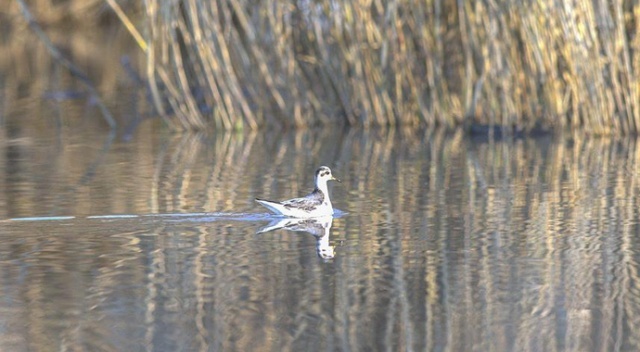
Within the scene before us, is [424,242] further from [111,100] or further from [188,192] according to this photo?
[111,100]

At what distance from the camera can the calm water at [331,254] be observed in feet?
18.7

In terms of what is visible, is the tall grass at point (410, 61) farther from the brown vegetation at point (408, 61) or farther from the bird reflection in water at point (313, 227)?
the bird reflection in water at point (313, 227)

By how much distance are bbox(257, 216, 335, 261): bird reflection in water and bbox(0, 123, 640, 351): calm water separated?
3 cm

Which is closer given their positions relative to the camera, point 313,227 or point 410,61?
point 313,227

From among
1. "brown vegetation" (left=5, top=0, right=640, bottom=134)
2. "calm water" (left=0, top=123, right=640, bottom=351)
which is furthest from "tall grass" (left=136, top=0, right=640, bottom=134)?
"calm water" (left=0, top=123, right=640, bottom=351)

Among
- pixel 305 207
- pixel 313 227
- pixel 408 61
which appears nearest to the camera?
pixel 313 227

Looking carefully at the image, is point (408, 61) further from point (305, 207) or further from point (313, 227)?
point (313, 227)

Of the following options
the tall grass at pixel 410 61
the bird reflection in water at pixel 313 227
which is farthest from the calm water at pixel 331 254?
the tall grass at pixel 410 61

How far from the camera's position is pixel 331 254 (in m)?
7.46

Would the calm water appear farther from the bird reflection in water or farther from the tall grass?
the tall grass

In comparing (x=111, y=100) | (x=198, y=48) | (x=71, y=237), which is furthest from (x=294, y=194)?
(x=111, y=100)

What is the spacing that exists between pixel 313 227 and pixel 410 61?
5.50 meters

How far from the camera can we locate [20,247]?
780 cm

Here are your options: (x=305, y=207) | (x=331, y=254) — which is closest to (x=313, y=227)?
(x=305, y=207)
